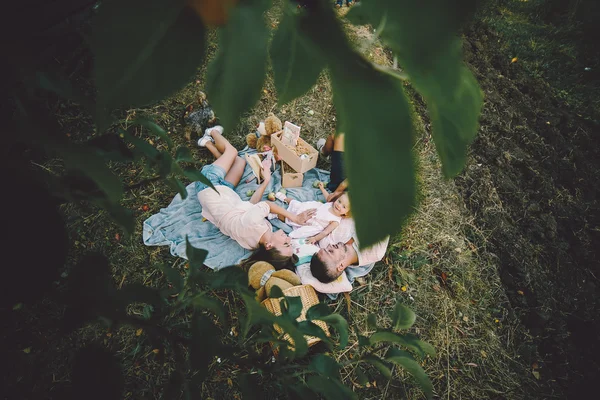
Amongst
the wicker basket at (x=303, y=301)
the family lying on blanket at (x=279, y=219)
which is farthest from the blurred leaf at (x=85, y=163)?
the family lying on blanket at (x=279, y=219)

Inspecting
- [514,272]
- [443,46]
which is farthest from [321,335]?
[514,272]

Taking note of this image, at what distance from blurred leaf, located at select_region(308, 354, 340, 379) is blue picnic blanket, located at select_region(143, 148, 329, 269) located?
1630 millimetres

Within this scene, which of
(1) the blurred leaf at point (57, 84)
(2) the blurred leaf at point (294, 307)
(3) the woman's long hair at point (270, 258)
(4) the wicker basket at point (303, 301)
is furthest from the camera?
(3) the woman's long hair at point (270, 258)

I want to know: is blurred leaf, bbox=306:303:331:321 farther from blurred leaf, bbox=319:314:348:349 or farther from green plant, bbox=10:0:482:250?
green plant, bbox=10:0:482:250

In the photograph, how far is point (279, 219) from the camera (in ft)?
8.94

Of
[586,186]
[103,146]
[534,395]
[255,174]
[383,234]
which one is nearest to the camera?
[383,234]

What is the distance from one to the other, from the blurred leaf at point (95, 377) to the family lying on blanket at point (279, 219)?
5.98 ft

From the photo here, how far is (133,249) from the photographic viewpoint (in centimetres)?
220

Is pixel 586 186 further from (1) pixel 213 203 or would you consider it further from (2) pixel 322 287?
(1) pixel 213 203

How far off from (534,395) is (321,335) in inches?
86.6

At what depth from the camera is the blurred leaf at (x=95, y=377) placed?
1.29 feet

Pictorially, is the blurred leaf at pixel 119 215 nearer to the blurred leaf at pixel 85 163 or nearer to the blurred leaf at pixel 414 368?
the blurred leaf at pixel 85 163

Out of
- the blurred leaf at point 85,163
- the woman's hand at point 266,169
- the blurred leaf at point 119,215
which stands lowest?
the woman's hand at point 266,169

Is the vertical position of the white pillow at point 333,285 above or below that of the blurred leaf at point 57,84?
below
